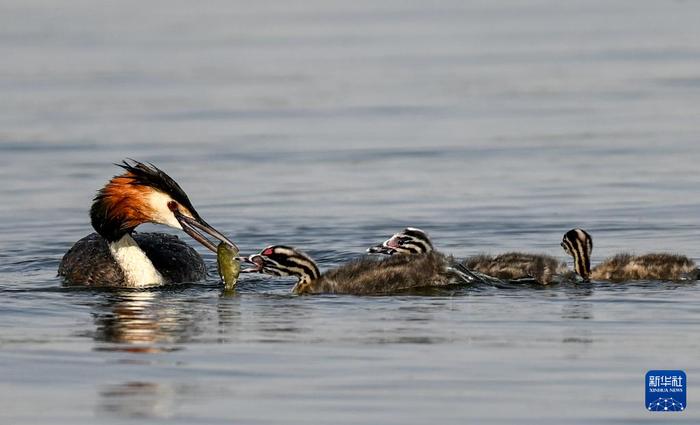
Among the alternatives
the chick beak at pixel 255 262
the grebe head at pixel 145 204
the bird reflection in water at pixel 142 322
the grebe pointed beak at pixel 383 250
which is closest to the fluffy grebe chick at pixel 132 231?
the grebe head at pixel 145 204

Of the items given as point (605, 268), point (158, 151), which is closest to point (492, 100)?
point (158, 151)

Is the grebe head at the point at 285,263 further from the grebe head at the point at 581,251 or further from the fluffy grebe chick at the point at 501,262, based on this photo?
the grebe head at the point at 581,251

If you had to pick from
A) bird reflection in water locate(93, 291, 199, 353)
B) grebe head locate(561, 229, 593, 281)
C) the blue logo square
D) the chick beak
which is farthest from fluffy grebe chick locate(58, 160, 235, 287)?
the blue logo square

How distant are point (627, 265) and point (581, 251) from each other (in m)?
0.43

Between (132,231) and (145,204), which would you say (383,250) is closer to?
(145,204)

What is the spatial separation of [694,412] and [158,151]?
36.6 feet

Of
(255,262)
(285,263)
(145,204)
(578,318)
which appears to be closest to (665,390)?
(578,318)

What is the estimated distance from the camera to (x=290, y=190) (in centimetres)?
1720

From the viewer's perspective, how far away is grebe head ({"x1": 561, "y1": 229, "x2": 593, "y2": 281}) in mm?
13062

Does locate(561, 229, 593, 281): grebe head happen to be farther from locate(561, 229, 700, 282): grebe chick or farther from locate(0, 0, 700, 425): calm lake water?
locate(0, 0, 700, 425): calm lake water

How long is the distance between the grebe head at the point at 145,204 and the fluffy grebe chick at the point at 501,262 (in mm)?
1396

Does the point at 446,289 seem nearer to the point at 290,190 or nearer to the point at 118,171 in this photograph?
the point at 290,190

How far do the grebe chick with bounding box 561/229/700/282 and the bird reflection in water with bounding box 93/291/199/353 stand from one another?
289cm

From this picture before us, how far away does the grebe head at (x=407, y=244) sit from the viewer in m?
13.3
